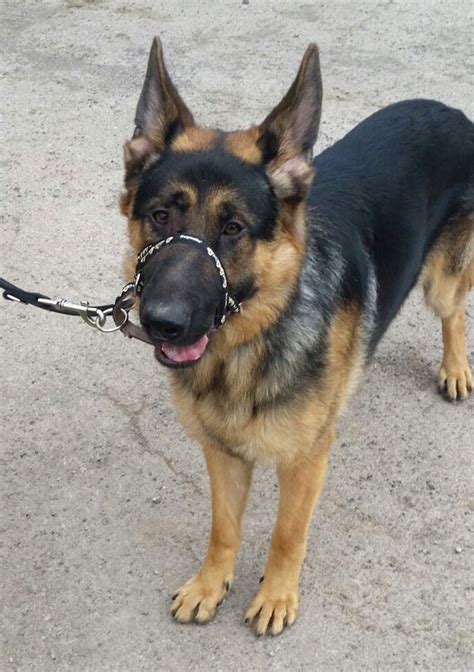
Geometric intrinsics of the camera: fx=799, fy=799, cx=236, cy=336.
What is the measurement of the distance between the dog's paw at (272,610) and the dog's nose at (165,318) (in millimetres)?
1487

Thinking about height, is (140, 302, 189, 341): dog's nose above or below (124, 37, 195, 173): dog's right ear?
below

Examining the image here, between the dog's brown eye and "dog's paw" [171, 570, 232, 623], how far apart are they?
163cm

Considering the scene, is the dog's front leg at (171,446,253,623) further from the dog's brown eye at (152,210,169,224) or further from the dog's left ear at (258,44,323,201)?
the dog's left ear at (258,44,323,201)

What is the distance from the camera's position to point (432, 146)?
402cm

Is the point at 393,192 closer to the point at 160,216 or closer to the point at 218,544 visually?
the point at 160,216

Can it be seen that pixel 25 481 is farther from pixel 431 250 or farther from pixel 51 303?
pixel 431 250

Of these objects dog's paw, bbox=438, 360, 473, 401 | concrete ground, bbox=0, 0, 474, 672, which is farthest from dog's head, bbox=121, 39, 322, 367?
dog's paw, bbox=438, 360, 473, 401

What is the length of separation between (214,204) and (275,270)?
0.35 metres

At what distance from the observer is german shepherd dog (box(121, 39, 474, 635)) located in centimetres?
279

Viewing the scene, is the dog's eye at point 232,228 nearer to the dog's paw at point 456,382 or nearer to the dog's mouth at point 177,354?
the dog's mouth at point 177,354

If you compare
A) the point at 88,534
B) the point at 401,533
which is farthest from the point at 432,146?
the point at 88,534

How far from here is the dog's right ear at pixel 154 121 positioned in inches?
120

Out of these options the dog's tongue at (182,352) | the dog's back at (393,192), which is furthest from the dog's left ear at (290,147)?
the dog's tongue at (182,352)

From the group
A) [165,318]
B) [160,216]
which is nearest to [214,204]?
[160,216]
